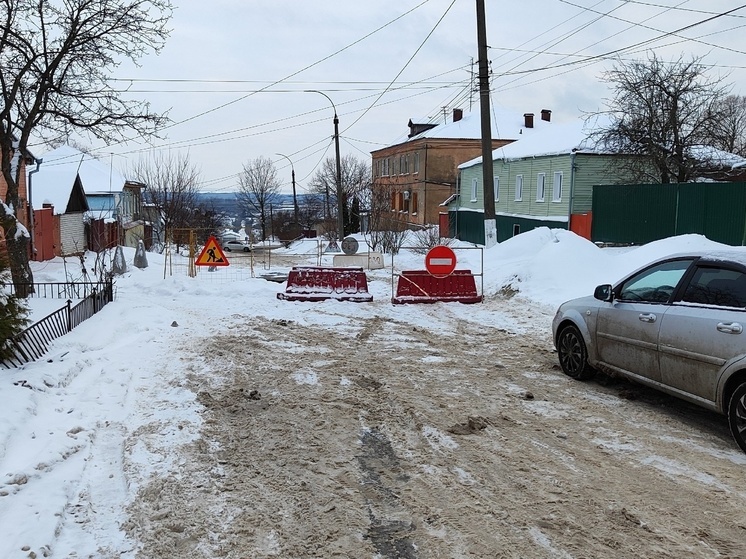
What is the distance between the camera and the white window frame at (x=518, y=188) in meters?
35.4

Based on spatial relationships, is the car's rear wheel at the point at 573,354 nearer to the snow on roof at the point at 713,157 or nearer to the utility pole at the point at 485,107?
the utility pole at the point at 485,107

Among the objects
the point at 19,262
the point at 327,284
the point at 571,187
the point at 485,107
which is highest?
the point at 485,107

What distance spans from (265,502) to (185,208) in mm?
54818

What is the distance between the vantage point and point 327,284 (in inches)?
614

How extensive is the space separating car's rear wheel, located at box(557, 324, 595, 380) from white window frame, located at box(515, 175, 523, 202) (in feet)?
91.4

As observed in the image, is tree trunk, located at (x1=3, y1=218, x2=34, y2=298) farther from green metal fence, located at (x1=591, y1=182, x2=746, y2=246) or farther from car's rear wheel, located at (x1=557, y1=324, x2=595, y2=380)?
green metal fence, located at (x1=591, y1=182, x2=746, y2=246)

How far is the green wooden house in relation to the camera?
2962 cm

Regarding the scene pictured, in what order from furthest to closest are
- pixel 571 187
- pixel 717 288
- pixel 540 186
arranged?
pixel 540 186 < pixel 571 187 < pixel 717 288

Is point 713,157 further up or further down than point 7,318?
further up

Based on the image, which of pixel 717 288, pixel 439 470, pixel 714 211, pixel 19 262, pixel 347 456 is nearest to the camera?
pixel 439 470

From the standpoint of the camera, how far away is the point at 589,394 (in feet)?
25.0

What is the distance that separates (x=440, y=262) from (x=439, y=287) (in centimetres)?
60

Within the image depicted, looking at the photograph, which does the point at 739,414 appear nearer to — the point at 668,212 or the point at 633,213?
the point at 668,212

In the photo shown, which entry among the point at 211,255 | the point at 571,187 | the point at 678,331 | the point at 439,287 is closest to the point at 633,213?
the point at 571,187
